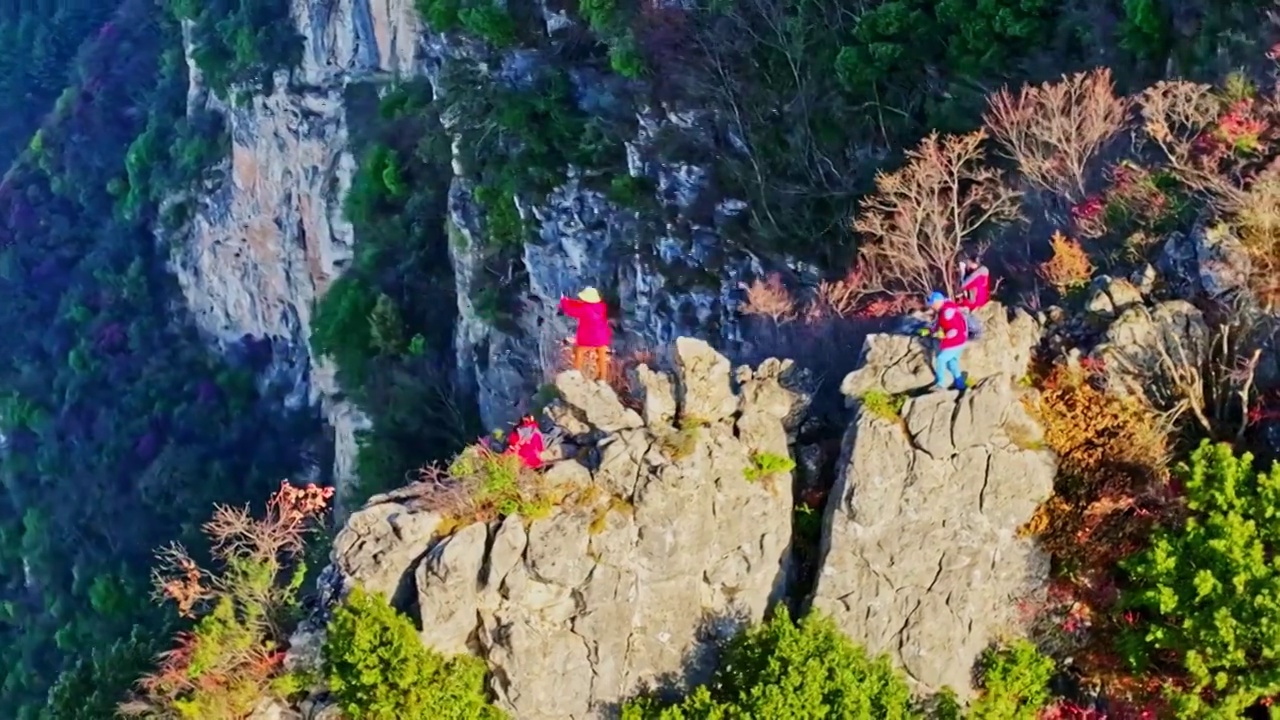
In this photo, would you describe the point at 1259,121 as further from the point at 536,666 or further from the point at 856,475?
the point at 536,666

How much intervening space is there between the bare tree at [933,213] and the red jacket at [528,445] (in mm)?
6649

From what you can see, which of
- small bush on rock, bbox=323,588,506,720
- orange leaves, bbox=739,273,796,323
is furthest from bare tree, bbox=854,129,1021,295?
small bush on rock, bbox=323,588,506,720

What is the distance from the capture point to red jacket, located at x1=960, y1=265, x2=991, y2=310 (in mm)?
16578

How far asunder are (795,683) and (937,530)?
315cm

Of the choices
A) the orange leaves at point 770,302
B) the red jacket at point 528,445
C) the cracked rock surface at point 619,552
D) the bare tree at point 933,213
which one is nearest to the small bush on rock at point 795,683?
the cracked rock surface at point 619,552

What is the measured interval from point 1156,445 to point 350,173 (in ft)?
89.2

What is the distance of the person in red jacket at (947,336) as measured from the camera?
15898 mm

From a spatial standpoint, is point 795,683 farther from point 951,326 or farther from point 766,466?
point 951,326

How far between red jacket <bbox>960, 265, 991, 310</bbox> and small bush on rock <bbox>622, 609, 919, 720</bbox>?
5.00 m

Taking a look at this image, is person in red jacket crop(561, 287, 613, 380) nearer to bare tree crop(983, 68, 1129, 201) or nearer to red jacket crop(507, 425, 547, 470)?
red jacket crop(507, 425, 547, 470)

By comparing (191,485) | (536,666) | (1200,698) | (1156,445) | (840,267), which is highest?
(840,267)

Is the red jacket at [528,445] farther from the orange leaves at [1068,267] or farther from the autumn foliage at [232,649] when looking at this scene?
the orange leaves at [1068,267]

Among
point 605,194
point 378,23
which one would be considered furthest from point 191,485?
point 605,194

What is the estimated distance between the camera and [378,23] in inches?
1442
